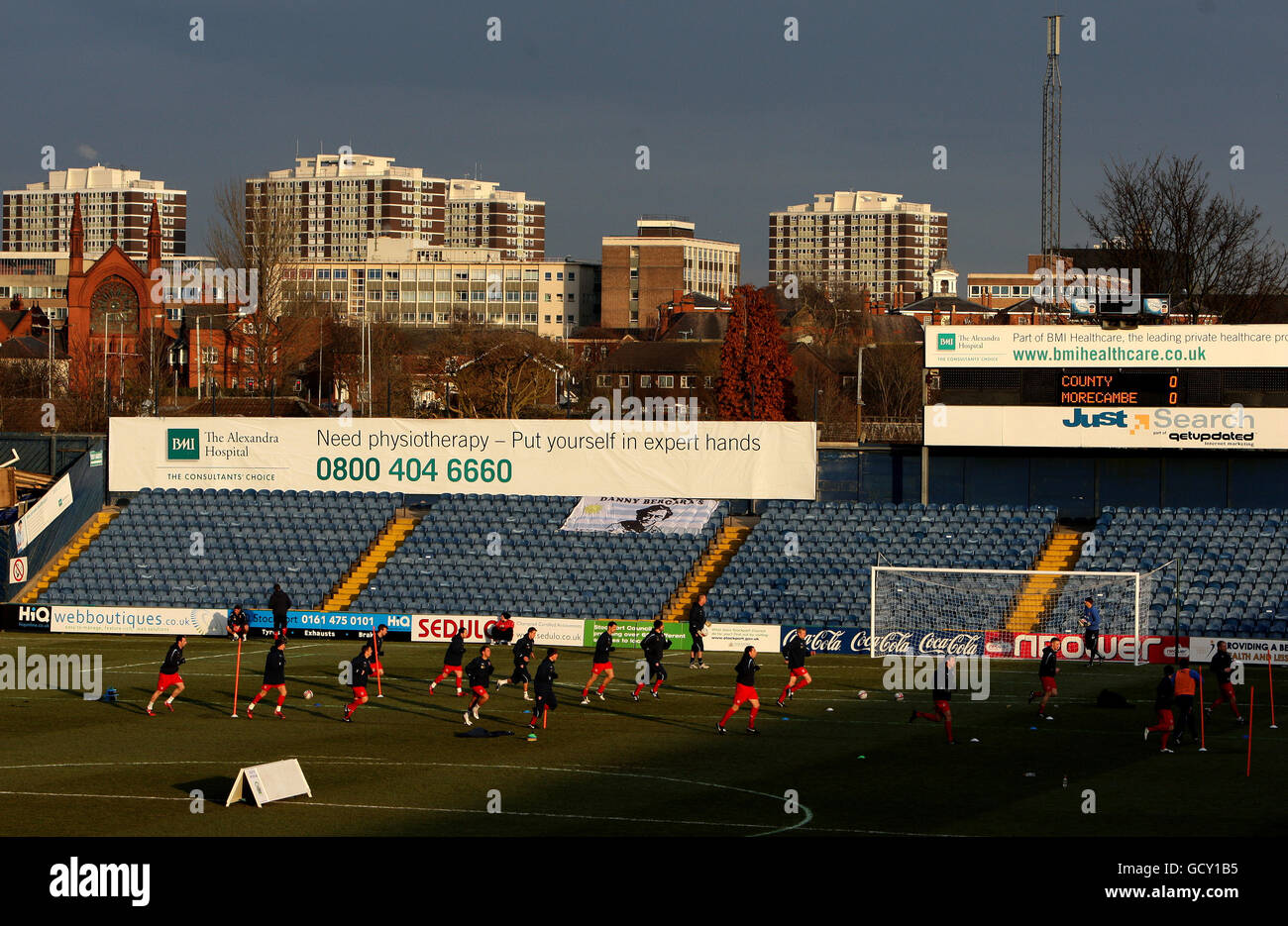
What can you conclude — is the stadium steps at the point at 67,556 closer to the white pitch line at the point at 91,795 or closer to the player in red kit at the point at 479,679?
the player in red kit at the point at 479,679

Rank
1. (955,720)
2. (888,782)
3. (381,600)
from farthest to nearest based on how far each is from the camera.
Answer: (381,600) → (955,720) → (888,782)

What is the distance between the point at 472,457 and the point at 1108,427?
1973 centimetres

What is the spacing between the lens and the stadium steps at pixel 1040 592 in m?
40.7

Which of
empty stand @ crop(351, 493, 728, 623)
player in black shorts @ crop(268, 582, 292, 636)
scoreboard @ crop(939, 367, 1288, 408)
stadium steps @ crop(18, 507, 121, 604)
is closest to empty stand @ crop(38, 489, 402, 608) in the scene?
stadium steps @ crop(18, 507, 121, 604)

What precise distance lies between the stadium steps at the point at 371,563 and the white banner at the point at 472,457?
77.6 inches

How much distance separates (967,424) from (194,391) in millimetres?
105700

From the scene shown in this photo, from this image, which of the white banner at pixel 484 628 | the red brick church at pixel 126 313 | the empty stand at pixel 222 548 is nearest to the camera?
the white banner at pixel 484 628

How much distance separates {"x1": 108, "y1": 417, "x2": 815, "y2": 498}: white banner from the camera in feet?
160

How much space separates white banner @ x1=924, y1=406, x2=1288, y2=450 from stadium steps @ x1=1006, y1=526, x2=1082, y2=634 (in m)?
3.62

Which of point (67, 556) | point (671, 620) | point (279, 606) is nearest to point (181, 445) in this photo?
point (67, 556)

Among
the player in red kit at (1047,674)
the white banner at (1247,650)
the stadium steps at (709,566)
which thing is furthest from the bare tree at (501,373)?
the player in red kit at (1047,674)
